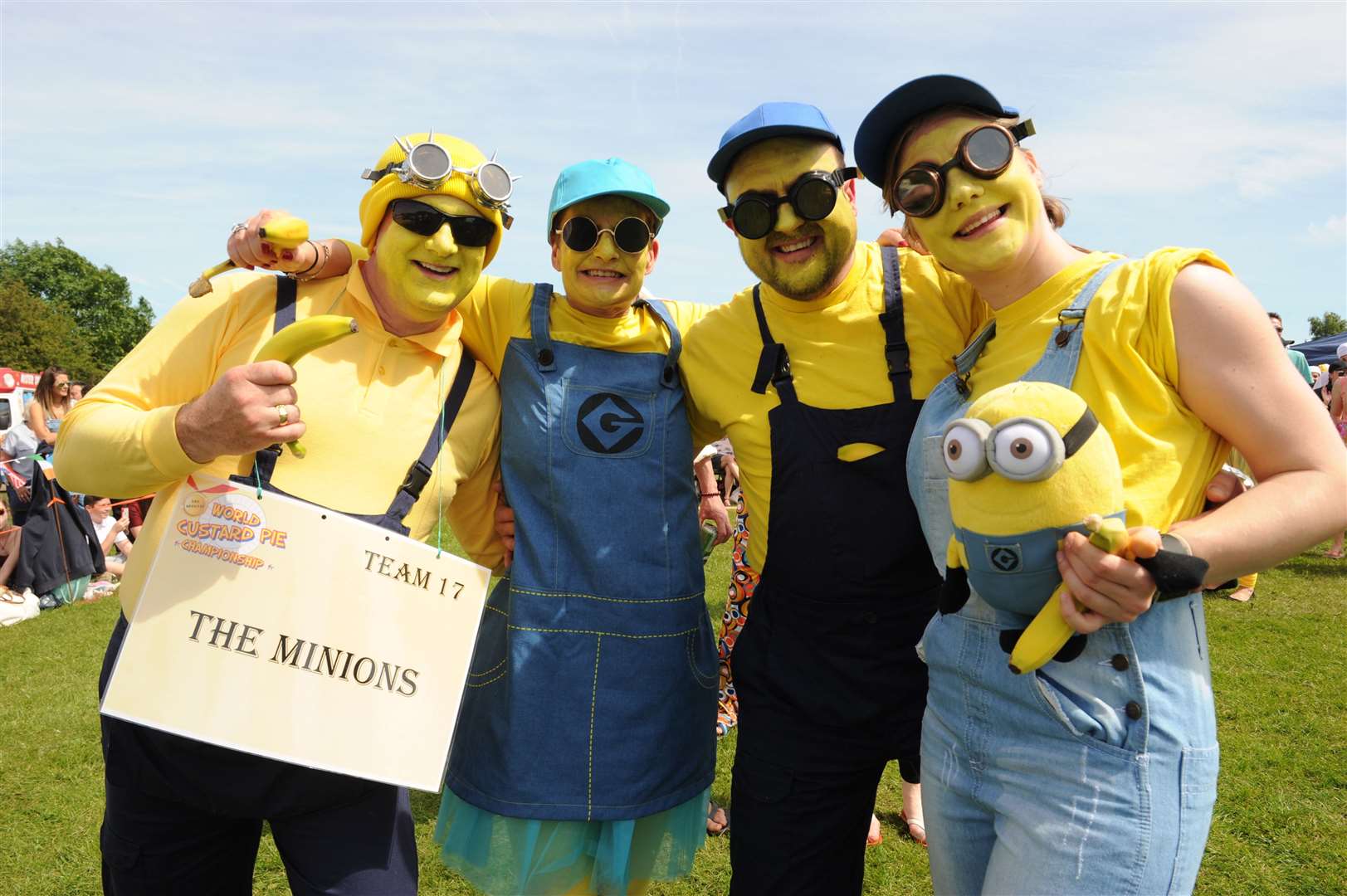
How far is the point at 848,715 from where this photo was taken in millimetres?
2213

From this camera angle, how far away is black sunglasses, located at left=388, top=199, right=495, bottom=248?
2160 millimetres

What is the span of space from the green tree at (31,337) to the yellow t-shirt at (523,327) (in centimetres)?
4346

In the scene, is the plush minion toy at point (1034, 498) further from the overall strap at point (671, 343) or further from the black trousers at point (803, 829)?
the overall strap at point (671, 343)

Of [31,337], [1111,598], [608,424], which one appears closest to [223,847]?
[608,424]

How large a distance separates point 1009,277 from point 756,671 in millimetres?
1149

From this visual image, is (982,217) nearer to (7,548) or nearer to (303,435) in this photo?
(303,435)

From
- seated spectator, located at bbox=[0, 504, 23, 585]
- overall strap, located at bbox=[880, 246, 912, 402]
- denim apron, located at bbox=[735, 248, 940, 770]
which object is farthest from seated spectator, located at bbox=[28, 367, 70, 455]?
overall strap, located at bbox=[880, 246, 912, 402]

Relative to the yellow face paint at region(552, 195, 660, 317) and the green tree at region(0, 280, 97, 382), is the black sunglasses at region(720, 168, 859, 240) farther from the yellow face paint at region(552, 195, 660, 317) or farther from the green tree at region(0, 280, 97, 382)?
the green tree at region(0, 280, 97, 382)

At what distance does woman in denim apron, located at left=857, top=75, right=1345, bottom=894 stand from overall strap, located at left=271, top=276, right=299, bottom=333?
4.79 ft

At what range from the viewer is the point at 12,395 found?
59.2 feet

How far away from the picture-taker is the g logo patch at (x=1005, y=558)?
1512mm

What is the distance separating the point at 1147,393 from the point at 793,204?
102 cm

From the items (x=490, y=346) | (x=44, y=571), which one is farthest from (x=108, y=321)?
(x=490, y=346)

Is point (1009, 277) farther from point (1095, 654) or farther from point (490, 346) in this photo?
point (490, 346)
